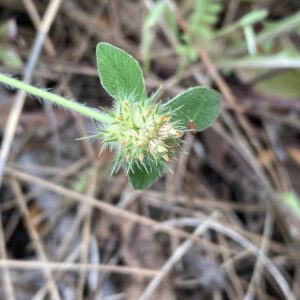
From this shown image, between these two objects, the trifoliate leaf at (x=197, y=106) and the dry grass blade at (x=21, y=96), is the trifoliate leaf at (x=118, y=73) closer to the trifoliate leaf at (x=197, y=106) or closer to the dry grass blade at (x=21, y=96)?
the trifoliate leaf at (x=197, y=106)

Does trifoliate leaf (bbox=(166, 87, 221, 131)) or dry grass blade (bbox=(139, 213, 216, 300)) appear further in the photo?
dry grass blade (bbox=(139, 213, 216, 300))

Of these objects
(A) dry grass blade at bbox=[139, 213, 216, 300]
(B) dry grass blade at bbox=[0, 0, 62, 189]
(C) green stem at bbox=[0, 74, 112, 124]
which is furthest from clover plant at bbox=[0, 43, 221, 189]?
(A) dry grass blade at bbox=[139, 213, 216, 300]

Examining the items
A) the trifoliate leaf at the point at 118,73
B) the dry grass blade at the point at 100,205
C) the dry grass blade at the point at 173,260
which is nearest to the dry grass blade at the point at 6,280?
the dry grass blade at the point at 100,205

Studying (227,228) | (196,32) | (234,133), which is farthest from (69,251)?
(196,32)

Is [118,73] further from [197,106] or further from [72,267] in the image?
[72,267]

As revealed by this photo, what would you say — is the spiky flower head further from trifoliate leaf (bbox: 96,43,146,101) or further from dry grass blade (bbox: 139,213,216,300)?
dry grass blade (bbox: 139,213,216,300)

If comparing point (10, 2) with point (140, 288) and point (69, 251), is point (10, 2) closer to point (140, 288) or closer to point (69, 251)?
point (69, 251)

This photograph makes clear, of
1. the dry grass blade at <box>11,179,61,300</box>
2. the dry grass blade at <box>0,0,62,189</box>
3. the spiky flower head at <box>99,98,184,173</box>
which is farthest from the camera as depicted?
the dry grass blade at <box>11,179,61,300</box>
